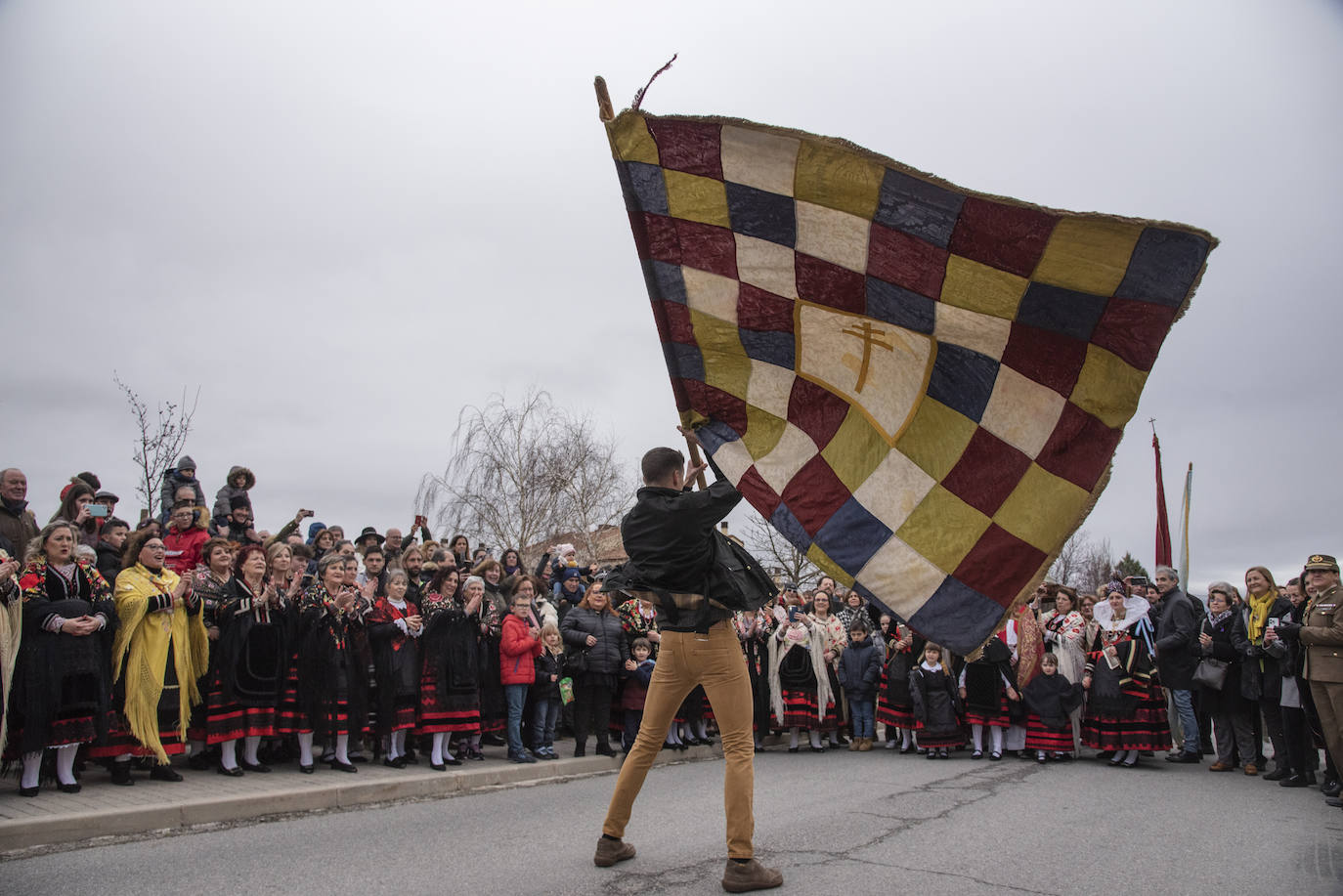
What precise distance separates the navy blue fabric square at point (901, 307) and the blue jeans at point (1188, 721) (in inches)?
341

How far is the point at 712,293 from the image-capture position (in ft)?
16.3

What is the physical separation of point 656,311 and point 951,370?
4.86 ft

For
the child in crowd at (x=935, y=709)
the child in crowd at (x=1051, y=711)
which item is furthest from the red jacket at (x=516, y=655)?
the child in crowd at (x=1051, y=711)

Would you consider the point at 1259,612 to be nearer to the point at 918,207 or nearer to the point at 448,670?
the point at 918,207

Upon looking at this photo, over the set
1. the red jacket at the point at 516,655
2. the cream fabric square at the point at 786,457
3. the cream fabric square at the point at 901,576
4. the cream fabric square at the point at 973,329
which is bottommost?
the red jacket at the point at 516,655

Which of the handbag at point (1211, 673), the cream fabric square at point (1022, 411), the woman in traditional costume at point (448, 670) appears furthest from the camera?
the handbag at point (1211, 673)

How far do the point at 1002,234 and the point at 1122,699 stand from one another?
850cm

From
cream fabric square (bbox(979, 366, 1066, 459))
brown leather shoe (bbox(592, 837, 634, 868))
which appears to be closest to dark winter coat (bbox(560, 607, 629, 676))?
brown leather shoe (bbox(592, 837, 634, 868))

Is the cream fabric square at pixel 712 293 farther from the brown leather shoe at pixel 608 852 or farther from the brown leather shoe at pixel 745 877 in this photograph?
the brown leather shoe at pixel 608 852

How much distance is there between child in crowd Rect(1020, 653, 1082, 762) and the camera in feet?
36.6

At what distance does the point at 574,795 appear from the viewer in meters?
7.95

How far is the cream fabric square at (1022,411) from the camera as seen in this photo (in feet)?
14.7

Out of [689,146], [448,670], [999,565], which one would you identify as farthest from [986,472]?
[448,670]

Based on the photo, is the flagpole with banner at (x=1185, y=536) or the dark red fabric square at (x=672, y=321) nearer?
the dark red fabric square at (x=672, y=321)
